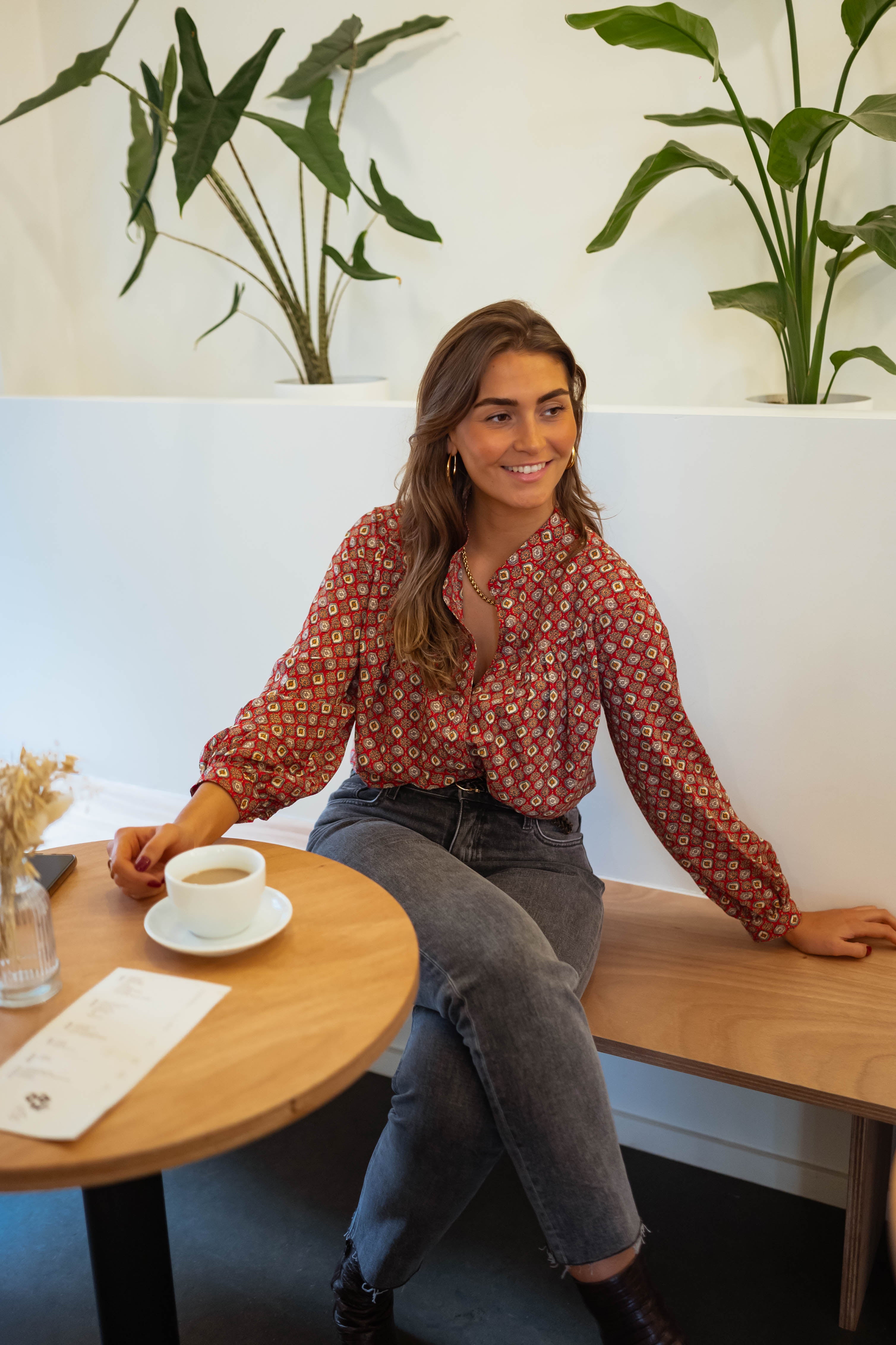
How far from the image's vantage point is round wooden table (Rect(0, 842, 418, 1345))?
811mm

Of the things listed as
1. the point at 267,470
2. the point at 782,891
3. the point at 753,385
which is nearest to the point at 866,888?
the point at 782,891

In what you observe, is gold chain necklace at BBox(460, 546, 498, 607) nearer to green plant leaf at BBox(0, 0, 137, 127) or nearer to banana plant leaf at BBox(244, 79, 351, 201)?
banana plant leaf at BBox(244, 79, 351, 201)

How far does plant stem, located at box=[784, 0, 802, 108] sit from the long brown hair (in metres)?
0.62

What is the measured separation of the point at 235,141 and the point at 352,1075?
2.30m

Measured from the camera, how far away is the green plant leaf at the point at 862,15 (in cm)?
153

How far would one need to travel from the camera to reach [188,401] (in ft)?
7.10

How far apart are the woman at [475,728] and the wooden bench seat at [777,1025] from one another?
2.7 inches

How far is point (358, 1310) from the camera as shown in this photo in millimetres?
1408

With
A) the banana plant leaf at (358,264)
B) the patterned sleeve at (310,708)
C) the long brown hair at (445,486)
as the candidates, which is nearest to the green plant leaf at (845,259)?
the long brown hair at (445,486)

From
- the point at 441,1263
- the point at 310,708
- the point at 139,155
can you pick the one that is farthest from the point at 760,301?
the point at 441,1263

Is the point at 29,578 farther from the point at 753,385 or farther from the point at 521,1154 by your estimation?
the point at 521,1154

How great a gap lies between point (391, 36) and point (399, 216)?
397 millimetres

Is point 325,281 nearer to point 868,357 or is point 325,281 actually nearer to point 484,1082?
point 868,357

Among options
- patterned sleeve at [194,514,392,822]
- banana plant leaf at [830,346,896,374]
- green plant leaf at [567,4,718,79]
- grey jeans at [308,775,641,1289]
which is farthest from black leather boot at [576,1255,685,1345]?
green plant leaf at [567,4,718,79]
